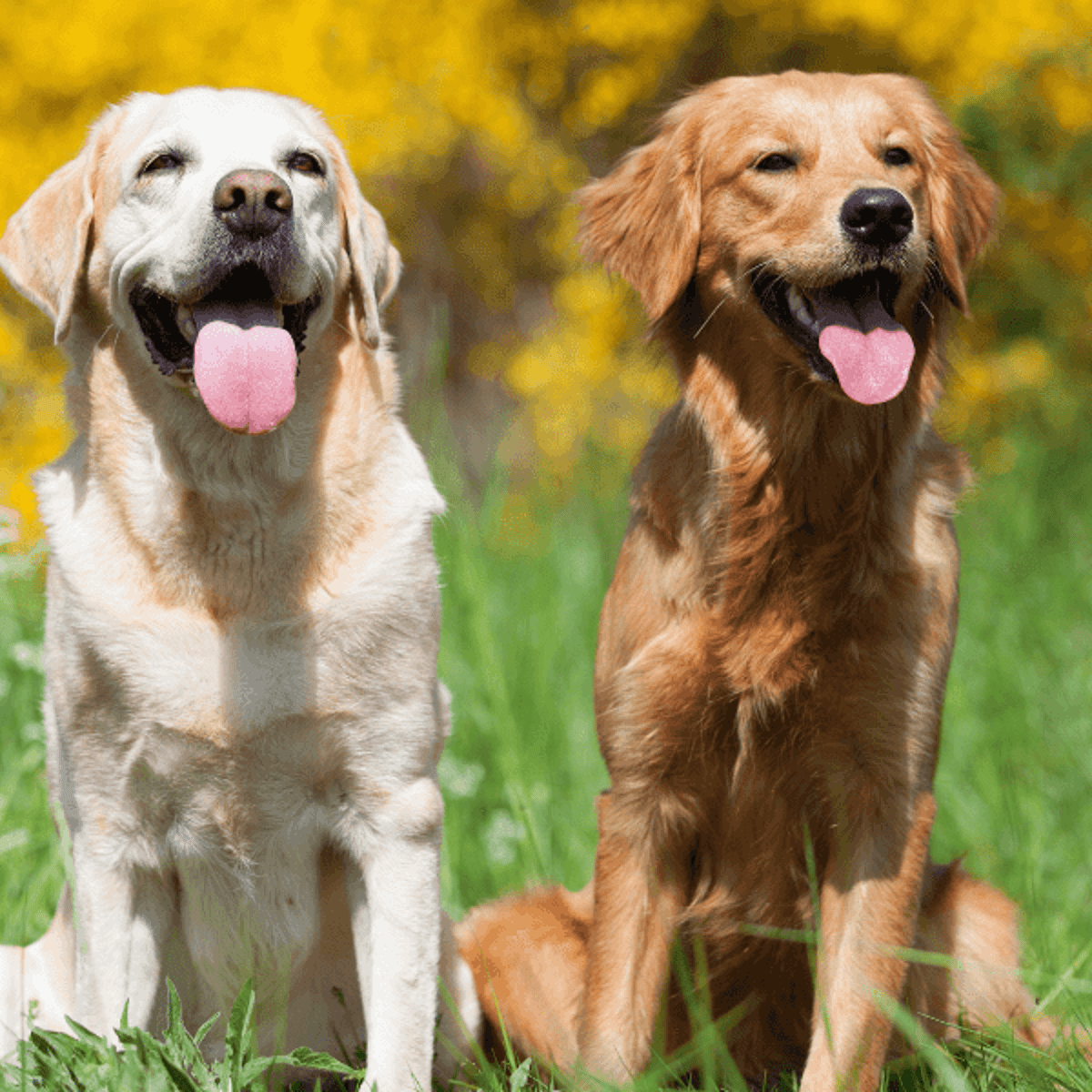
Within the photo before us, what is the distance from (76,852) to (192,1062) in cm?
44

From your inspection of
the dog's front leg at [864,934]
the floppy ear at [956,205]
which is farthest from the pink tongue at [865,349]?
the dog's front leg at [864,934]

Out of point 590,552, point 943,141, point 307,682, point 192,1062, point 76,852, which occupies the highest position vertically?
point 943,141

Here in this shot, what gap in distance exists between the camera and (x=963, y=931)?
300 cm

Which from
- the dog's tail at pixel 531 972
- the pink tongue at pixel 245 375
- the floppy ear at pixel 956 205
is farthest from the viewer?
the dog's tail at pixel 531 972

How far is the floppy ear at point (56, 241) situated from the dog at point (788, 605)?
112 centimetres

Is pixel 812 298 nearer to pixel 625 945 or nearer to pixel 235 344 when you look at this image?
pixel 235 344

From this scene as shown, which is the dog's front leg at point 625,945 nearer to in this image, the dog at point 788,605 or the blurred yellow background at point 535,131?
the dog at point 788,605

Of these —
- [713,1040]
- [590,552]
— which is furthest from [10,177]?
[713,1040]

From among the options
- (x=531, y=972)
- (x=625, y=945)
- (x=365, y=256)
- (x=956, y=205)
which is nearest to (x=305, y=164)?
(x=365, y=256)

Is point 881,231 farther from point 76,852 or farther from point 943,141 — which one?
point 76,852

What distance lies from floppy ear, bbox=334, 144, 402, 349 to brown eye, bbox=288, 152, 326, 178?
0.21ft

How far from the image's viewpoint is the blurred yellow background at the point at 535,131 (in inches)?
291

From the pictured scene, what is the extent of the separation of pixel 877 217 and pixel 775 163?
13.5 inches

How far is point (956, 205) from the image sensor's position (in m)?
2.92
